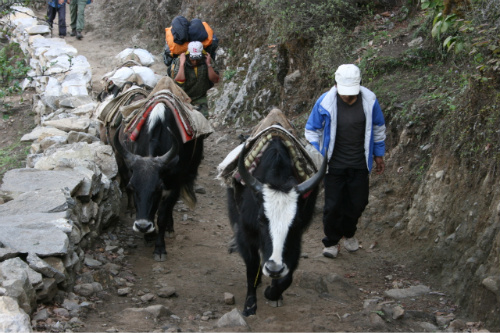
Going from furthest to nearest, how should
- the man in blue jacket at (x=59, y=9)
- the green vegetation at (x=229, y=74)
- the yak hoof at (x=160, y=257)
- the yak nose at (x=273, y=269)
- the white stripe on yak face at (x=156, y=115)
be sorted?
the man in blue jacket at (x=59, y=9)
the green vegetation at (x=229, y=74)
the white stripe on yak face at (x=156, y=115)
the yak hoof at (x=160, y=257)
the yak nose at (x=273, y=269)

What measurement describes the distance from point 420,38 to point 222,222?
3.13 m

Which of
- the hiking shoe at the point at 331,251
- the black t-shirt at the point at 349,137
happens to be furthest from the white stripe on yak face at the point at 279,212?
the hiking shoe at the point at 331,251

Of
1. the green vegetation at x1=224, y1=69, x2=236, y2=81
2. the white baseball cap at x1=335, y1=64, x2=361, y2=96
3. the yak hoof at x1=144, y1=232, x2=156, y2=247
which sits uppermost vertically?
the white baseball cap at x1=335, y1=64, x2=361, y2=96

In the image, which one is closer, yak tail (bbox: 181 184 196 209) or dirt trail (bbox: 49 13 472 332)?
dirt trail (bbox: 49 13 472 332)

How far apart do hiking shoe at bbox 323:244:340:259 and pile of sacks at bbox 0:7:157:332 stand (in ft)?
6.66

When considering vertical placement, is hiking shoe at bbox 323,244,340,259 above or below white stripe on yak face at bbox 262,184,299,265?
below

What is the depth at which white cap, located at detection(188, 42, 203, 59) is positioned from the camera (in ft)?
24.0

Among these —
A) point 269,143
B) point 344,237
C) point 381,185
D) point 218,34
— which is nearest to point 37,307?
point 269,143

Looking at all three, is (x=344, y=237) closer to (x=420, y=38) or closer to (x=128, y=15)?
(x=420, y=38)

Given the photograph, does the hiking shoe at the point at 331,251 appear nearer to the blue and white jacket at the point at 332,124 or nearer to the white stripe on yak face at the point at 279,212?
the blue and white jacket at the point at 332,124

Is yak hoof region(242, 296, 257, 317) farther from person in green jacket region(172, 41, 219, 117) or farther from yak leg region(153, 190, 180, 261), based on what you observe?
person in green jacket region(172, 41, 219, 117)

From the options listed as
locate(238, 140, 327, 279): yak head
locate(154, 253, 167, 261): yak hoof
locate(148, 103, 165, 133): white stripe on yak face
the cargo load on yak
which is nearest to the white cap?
the cargo load on yak

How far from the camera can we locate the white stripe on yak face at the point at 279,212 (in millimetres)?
3777

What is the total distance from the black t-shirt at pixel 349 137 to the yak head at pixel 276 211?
80 cm
